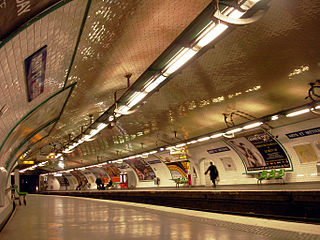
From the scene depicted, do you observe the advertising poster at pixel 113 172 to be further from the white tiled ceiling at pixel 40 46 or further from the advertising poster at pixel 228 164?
the white tiled ceiling at pixel 40 46

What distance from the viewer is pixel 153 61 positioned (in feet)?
21.8

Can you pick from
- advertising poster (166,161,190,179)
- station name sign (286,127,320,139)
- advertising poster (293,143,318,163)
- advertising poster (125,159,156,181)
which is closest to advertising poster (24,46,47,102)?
station name sign (286,127,320,139)

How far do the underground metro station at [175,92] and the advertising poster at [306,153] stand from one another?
5 centimetres

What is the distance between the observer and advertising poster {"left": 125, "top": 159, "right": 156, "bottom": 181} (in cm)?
2700

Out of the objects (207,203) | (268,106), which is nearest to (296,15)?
(268,106)

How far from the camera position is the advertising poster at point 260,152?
1477 centimetres

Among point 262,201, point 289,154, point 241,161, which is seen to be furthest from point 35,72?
point 241,161

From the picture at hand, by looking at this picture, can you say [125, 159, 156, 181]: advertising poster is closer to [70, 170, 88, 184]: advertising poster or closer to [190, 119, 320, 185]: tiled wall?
[190, 119, 320, 185]: tiled wall

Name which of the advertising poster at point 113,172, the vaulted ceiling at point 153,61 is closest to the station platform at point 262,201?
the vaulted ceiling at point 153,61

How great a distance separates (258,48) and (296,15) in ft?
4.36

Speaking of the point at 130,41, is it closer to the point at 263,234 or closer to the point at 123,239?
the point at 123,239

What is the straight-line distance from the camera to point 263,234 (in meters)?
3.94

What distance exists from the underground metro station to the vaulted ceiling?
1.1 inches

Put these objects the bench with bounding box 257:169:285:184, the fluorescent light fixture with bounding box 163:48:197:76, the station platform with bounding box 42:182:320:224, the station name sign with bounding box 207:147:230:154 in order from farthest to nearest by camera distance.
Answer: the station name sign with bounding box 207:147:230:154 → the bench with bounding box 257:169:285:184 → the station platform with bounding box 42:182:320:224 → the fluorescent light fixture with bounding box 163:48:197:76
